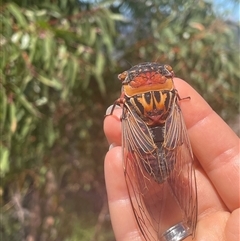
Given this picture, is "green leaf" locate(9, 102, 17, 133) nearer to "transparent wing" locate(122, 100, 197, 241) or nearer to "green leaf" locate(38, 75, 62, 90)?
"green leaf" locate(38, 75, 62, 90)

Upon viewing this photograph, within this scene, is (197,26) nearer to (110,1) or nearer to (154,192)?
(110,1)

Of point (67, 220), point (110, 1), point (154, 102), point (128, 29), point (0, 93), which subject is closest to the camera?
point (154, 102)

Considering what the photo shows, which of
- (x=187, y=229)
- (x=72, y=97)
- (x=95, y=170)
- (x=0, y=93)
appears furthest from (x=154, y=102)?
(x=95, y=170)

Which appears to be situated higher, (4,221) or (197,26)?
(197,26)

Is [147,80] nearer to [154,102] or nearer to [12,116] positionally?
[154,102]

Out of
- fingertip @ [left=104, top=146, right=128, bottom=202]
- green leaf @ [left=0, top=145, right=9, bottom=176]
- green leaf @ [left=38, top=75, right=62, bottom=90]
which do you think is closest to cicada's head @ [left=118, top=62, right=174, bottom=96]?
fingertip @ [left=104, top=146, right=128, bottom=202]
